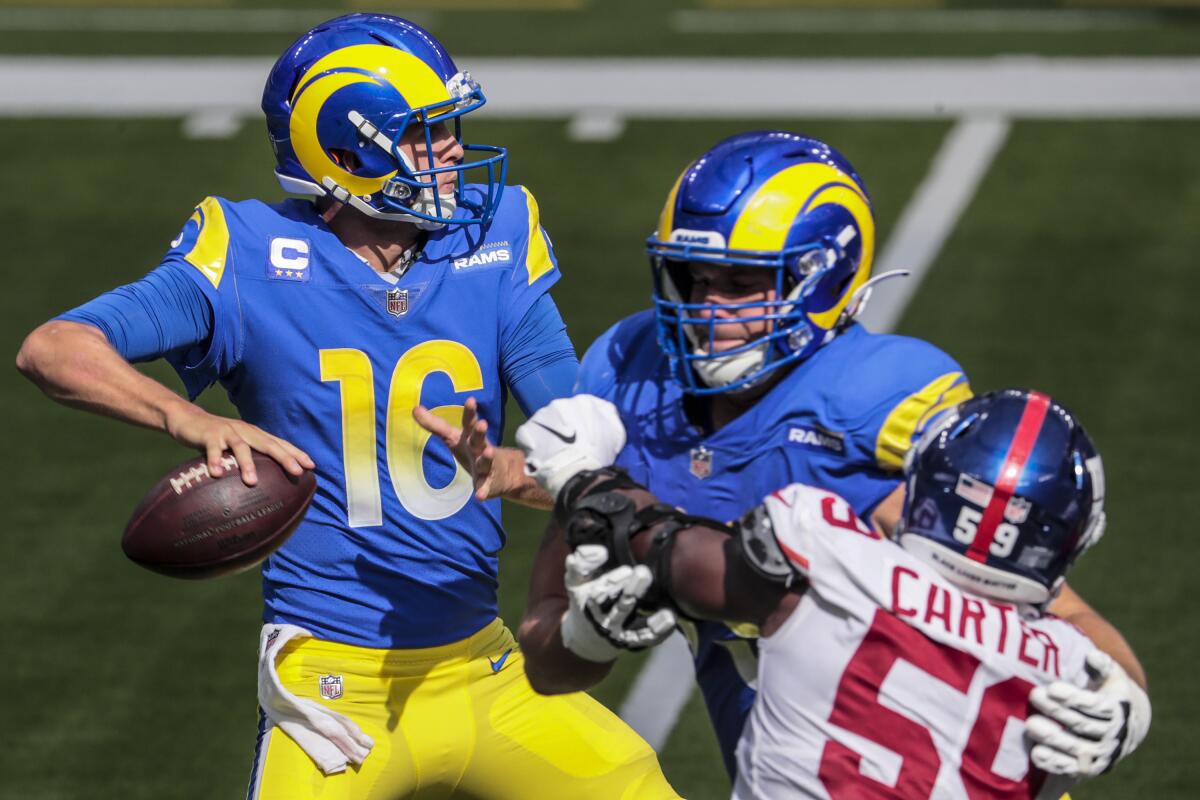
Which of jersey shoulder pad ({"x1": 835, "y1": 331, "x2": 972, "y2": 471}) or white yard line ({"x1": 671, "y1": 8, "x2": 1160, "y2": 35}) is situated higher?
jersey shoulder pad ({"x1": 835, "y1": 331, "x2": 972, "y2": 471})

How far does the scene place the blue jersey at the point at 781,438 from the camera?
133 inches

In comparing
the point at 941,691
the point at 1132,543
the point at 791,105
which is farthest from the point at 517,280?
the point at 791,105

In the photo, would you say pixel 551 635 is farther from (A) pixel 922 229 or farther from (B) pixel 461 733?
(A) pixel 922 229

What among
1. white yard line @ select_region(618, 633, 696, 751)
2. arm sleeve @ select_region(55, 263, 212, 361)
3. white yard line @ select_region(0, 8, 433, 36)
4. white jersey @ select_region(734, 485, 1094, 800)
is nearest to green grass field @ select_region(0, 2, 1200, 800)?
white yard line @ select_region(618, 633, 696, 751)

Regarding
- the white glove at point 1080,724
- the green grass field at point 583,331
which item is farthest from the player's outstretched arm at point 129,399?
the green grass field at point 583,331

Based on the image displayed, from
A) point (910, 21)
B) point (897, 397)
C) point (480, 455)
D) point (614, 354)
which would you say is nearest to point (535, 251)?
point (614, 354)

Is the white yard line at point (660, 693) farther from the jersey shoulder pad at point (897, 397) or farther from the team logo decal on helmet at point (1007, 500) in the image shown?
the team logo decal on helmet at point (1007, 500)

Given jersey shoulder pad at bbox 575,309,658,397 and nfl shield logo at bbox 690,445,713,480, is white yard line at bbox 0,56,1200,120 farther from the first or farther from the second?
nfl shield logo at bbox 690,445,713,480

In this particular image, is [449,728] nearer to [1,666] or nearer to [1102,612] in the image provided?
[1,666]

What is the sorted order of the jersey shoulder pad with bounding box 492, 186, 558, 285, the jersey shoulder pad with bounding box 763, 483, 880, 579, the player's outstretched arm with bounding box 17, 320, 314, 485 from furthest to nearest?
the jersey shoulder pad with bounding box 492, 186, 558, 285 → the player's outstretched arm with bounding box 17, 320, 314, 485 → the jersey shoulder pad with bounding box 763, 483, 880, 579

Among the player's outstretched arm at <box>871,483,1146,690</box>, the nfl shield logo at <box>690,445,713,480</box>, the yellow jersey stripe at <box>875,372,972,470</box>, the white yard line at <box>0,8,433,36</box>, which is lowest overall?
the white yard line at <box>0,8,433,36</box>

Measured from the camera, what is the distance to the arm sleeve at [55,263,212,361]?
152 inches

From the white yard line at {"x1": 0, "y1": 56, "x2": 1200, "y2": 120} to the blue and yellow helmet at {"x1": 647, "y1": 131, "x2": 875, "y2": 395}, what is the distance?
7.71 meters

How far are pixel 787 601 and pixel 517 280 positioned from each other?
153cm
